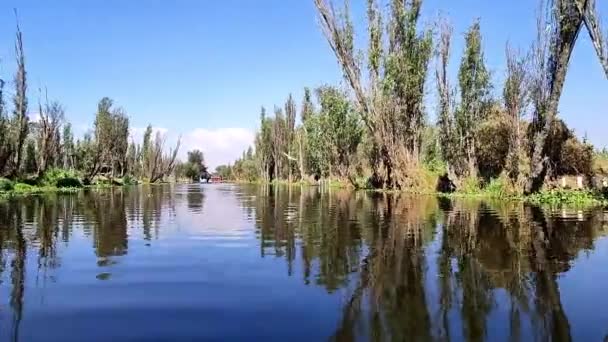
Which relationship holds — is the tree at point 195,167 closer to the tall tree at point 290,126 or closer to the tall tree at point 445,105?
the tall tree at point 290,126

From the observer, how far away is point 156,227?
499 inches

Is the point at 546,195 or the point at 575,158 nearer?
the point at 546,195

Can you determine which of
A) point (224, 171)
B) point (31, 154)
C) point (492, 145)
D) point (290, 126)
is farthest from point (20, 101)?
point (224, 171)

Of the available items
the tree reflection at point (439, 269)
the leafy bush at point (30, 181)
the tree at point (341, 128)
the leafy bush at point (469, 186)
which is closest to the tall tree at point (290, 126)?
the tree at point (341, 128)

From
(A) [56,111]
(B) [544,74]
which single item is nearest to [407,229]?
(B) [544,74]

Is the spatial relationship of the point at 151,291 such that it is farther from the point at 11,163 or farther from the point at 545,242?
the point at 11,163

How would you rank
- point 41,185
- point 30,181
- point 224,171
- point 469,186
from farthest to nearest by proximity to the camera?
1. point 224,171
2. point 41,185
3. point 30,181
4. point 469,186

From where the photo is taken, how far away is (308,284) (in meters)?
6.12

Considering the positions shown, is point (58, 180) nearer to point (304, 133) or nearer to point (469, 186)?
point (469, 186)

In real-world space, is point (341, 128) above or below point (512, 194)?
above

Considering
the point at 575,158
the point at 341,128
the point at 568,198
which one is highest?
the point at 341,128

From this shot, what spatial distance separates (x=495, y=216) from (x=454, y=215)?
1058mm

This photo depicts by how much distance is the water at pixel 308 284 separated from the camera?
439cm

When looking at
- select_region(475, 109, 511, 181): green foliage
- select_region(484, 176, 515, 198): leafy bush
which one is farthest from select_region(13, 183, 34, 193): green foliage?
select_region(475, 109, 511, 181): green foliage
